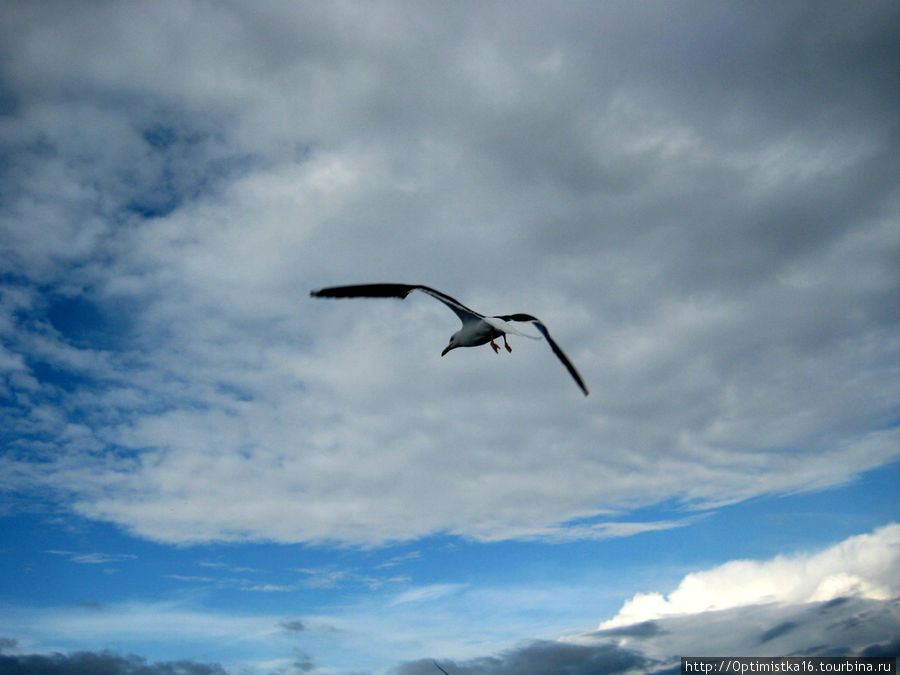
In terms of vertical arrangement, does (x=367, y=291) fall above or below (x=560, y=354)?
above

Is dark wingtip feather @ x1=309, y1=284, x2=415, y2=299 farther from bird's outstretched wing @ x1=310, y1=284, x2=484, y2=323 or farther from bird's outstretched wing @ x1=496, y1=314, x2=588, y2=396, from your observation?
bird's outstretched wing @ x1=496, y1=314, x2=588, y2=396

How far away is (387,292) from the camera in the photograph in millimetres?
27438

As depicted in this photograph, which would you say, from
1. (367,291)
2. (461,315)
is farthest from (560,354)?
(367,291)

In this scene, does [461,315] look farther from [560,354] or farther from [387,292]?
[560,354]

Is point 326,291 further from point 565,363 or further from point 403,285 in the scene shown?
point 565,363

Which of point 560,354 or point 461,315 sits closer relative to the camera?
point 560,354

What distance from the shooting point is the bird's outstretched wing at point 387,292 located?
87.8ft

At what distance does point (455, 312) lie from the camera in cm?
2898

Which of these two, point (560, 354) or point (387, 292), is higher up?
point (387, 292)

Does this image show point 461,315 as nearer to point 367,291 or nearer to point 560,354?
point 367,291

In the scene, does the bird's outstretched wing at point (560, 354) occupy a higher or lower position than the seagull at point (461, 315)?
lower

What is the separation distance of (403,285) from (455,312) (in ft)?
10.4

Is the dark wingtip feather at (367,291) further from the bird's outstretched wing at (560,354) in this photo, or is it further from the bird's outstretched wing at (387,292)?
the bird's outstretched wing at (560,354)

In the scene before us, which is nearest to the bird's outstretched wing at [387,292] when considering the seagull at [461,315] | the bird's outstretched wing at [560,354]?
the seagull at [461,315]
